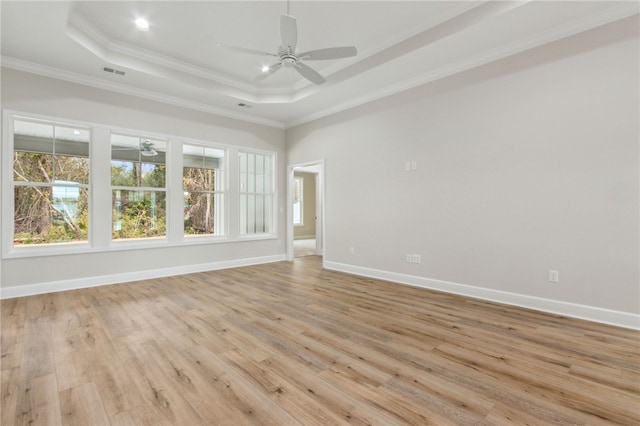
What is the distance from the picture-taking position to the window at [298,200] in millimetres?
11711

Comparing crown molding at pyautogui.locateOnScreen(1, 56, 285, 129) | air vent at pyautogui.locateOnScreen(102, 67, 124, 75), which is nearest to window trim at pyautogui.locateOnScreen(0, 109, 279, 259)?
crown molding at pyautogui.locateOnScreen(1, 56, 285, 129)

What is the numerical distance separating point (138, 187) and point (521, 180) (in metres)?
5.87

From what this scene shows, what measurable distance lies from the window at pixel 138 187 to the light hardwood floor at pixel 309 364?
1.73 meters

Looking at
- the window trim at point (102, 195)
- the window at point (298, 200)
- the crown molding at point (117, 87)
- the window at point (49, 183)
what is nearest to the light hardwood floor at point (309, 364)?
the window trim at point (102, 195)

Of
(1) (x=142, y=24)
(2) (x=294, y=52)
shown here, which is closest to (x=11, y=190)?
(1) (x=142, y=24)

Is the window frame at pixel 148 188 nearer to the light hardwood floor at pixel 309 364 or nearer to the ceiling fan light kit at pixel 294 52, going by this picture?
the light hardwood floor at pixel 309 364

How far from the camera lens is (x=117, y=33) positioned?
3.97 metres

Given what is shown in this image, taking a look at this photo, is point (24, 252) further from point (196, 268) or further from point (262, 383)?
point (262, 383)

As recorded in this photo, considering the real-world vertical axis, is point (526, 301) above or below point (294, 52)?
below

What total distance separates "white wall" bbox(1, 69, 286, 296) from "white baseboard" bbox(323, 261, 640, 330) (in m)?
3.38

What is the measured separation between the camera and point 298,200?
11906 millimetres

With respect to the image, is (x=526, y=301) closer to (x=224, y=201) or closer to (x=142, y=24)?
(x=224, y=201)

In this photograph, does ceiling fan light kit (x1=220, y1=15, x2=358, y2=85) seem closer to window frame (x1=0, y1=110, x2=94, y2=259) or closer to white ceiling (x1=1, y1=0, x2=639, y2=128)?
white ceiling (x1=1, y1=0, x2=639, y2=128)

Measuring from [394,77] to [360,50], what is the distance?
0.69 metres
